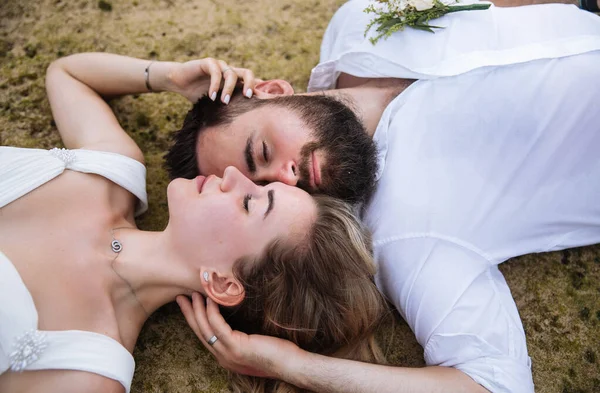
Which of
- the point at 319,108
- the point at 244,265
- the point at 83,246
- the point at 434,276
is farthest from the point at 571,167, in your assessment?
the point at 83,246

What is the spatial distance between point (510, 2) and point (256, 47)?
1655mm

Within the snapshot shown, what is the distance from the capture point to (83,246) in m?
2.16

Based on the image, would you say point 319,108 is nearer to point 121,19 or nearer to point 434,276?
point 434,276

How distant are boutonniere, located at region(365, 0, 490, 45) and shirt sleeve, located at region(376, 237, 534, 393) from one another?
1187mm

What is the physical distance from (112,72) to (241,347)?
1767 mm

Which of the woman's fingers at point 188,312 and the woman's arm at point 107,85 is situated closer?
the woman's fingers at point 188,312

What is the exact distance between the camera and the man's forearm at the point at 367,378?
6.64 ft

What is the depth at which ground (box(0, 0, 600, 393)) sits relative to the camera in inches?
97.4

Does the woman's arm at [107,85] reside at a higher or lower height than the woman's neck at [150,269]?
higher

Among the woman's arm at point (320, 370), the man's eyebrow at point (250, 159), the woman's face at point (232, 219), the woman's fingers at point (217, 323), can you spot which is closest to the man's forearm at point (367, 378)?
the woman's arm at point (320, 370)

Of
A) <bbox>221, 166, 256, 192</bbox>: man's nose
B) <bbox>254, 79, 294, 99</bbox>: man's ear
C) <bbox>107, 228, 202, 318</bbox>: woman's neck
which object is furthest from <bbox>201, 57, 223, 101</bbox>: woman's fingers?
<bbox>107, 228, 202, 318</bbox>: woman's neck

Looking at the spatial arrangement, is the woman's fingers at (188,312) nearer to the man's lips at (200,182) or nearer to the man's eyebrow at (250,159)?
the man's lips at (200,182)

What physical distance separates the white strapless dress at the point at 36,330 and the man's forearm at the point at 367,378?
76 centimetres

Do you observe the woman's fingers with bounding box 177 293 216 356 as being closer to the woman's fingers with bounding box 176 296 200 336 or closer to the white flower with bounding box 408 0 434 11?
the woman's fingers with bounding box 176 296 200 336
